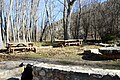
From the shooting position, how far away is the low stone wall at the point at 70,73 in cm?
561

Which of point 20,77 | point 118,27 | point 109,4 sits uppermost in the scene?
point 109,4

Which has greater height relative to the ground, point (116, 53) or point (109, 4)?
point (109, 4)

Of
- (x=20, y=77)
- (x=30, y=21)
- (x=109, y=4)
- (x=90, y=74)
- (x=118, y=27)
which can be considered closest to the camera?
(x=90, y=74)

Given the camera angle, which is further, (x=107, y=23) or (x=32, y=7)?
(x=32, y=7)

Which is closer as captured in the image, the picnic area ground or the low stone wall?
the low stone wall

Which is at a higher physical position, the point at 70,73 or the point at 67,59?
the point at 70,73

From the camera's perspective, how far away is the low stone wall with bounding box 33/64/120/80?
561 centimetres

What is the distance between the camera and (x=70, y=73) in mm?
6055

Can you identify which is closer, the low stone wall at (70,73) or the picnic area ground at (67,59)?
the low stone wall at (70,73)

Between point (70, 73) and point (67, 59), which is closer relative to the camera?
point (70, 73)

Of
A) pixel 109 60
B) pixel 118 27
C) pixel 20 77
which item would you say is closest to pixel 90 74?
pixel 20 77

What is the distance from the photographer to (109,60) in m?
12.3

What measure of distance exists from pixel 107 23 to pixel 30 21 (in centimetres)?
1271

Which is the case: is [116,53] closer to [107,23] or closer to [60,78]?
[60,78]
